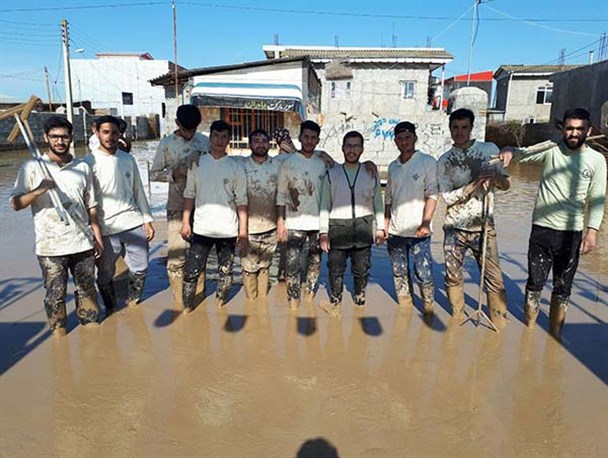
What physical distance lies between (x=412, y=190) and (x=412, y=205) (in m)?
0.14

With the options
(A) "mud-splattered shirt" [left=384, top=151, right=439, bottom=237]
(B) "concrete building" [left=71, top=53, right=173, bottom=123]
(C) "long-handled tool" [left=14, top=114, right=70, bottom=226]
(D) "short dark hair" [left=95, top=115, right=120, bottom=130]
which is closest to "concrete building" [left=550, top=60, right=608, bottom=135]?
(A) "mud-splattered shirt" [left=384, top=151, right=439, bottom=237]

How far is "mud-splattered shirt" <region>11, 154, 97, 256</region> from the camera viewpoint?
348 centimetres

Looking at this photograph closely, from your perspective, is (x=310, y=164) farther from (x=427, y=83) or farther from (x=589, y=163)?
(x=427, y=83)

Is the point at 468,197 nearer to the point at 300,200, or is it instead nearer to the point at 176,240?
the point at 300,200

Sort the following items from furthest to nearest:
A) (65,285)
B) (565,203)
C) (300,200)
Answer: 1. (300,200)
2. (65,285)
3. (565,203)

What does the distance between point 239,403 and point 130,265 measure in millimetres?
2088

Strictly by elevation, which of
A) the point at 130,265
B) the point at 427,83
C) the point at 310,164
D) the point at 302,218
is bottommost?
the point at 130,265

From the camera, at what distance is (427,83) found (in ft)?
79.9

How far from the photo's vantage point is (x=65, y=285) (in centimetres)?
380

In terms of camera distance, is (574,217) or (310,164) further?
(310,164)

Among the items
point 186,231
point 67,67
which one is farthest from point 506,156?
point 67,67

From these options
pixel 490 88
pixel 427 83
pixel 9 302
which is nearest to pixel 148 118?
pixel 427 83

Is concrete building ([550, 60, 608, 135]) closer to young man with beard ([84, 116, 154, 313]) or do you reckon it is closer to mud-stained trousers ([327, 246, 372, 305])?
mud-stained trousers ([327, 246, 372, 305])

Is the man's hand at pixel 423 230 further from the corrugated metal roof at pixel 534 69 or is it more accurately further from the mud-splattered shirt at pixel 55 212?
the corrugated metal roof at pixel 534 69
